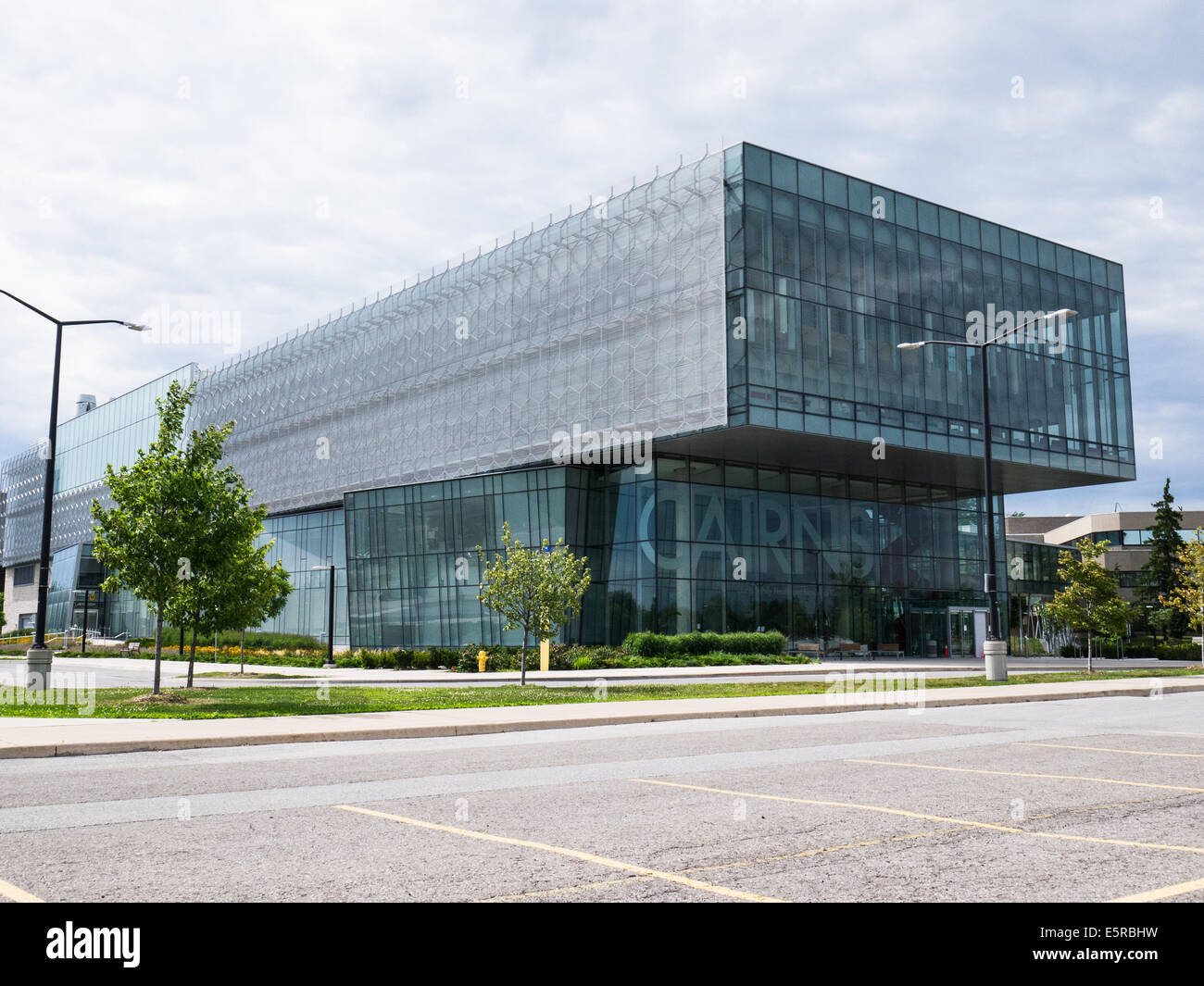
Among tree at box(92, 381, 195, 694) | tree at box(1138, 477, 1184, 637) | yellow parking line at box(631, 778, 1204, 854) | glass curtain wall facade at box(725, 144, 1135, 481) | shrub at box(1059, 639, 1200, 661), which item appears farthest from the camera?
tree at box(1138, 477, 1184, 637)

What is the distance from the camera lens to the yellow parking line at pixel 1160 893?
17.7 feet

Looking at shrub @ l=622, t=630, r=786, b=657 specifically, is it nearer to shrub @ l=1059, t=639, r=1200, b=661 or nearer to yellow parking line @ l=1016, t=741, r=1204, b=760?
shrub @ l=1059, t=639, r=1200, b=661

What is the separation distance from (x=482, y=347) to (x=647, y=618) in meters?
17.4

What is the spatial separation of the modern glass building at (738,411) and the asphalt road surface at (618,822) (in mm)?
27936

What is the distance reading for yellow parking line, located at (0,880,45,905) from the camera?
546 centimetres

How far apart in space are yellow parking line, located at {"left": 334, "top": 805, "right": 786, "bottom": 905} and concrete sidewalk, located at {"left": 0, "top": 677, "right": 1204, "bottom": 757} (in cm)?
687

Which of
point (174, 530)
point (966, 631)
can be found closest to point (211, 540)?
point (174, 530)

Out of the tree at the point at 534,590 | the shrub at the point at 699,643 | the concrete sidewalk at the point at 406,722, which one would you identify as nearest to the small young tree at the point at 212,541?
the concrete sidewalk at the point at 406,722

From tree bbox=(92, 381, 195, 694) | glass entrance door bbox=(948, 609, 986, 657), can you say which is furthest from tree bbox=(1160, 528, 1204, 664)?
tree bbox=(92, 381, 195, 694)

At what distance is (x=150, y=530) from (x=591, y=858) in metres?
18.0

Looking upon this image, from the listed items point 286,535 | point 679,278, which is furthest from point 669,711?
point 286,535

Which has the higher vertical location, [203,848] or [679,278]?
[679,278]

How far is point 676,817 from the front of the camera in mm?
8211
